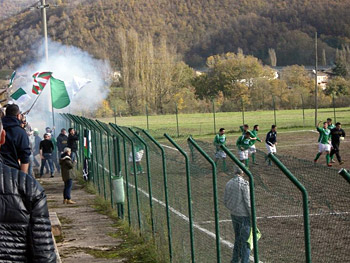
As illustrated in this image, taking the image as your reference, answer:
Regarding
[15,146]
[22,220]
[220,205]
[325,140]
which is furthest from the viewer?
[325,140]

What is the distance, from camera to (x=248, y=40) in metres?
187

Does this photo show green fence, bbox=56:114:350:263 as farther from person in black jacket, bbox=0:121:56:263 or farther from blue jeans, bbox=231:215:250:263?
person in black jacket, bbox=0:121:56:263

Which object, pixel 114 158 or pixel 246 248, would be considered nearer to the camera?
pixel 246 248

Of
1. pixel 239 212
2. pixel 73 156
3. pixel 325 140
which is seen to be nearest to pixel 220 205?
pixel 239 212

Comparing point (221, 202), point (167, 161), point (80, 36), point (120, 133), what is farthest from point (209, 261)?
point (80, 36)

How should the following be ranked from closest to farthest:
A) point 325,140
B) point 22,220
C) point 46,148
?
point 22,220 < point 46,148 < point 325,140

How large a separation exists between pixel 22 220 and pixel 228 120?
58.1 metres

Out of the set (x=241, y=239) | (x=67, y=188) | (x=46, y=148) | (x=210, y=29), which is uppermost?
(x=210, y=29)

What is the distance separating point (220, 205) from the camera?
737cm

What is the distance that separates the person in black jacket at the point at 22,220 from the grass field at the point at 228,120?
43.1m

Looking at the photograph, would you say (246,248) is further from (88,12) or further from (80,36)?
(88,12)

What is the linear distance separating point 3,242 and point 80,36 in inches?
6705

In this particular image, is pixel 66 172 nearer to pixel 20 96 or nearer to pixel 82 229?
pixel 82 229

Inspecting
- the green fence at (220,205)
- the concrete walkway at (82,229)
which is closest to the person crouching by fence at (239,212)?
the green fence at (220,205)
